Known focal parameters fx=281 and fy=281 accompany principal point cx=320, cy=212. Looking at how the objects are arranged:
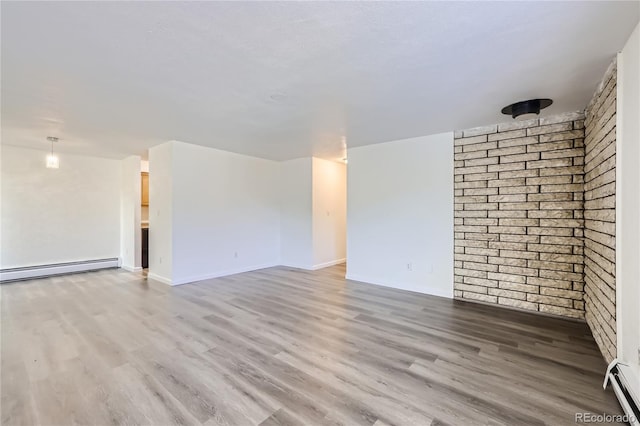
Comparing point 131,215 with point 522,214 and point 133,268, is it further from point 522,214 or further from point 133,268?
point 522,214

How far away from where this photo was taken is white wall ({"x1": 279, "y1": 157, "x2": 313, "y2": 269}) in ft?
19.6

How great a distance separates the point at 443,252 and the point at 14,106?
5.54 metres

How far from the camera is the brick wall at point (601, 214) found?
7.18 ft

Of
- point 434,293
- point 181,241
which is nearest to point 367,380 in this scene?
point 434,293

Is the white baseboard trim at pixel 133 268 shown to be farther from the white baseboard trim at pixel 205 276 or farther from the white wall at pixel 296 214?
Answer: the white wall at pixel 296 214

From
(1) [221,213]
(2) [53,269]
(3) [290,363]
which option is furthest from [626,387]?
(2) [53,269]

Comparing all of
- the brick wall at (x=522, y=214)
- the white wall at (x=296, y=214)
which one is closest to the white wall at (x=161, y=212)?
the white wall at (x=296, y=214)

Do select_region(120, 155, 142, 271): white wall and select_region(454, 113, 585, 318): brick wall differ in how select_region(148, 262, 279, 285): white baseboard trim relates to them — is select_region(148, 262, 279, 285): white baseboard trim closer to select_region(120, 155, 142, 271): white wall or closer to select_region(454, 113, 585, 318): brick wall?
select_region(120, 155, 142, 271): white wall

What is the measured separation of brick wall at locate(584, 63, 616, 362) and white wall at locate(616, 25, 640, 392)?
0.52 feet

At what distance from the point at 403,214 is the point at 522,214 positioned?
1544 mm

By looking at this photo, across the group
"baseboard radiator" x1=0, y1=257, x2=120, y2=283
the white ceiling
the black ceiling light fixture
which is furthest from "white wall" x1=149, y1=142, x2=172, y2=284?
the black ceiling light fixture

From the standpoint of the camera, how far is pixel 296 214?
6.18 metres

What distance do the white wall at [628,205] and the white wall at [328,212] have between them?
4528mm

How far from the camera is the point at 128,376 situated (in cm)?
208
